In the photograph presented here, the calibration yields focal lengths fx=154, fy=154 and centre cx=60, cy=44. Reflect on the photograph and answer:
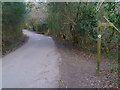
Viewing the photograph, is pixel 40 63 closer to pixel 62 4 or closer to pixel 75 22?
pixel 75 22

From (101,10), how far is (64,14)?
3.06 meters

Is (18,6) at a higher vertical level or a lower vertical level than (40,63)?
higher

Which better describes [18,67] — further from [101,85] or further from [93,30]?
[93,30]

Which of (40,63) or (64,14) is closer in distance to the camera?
(40,63)

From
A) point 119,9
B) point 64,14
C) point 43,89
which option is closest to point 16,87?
point 43,89

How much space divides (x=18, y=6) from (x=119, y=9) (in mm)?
8616

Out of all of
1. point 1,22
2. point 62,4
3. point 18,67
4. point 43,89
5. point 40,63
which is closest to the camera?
point 43,89

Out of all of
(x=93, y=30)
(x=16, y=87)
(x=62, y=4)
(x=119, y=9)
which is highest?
(x=62, y=4)

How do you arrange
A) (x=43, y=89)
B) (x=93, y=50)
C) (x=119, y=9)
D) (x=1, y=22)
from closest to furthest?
(x=43, y=89) → (x=119, y=9) → (x=1, y=22) → (x=93, y=50)

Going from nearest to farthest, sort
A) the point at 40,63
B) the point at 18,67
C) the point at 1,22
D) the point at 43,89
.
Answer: the point at 43,89, the point at 18,67, the point at 40,63, the point at 1,22

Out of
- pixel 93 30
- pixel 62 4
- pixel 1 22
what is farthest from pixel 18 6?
pixel 93 30

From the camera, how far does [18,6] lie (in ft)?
40.3

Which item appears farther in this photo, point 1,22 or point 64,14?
point 64,14

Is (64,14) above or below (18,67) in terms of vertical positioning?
above
